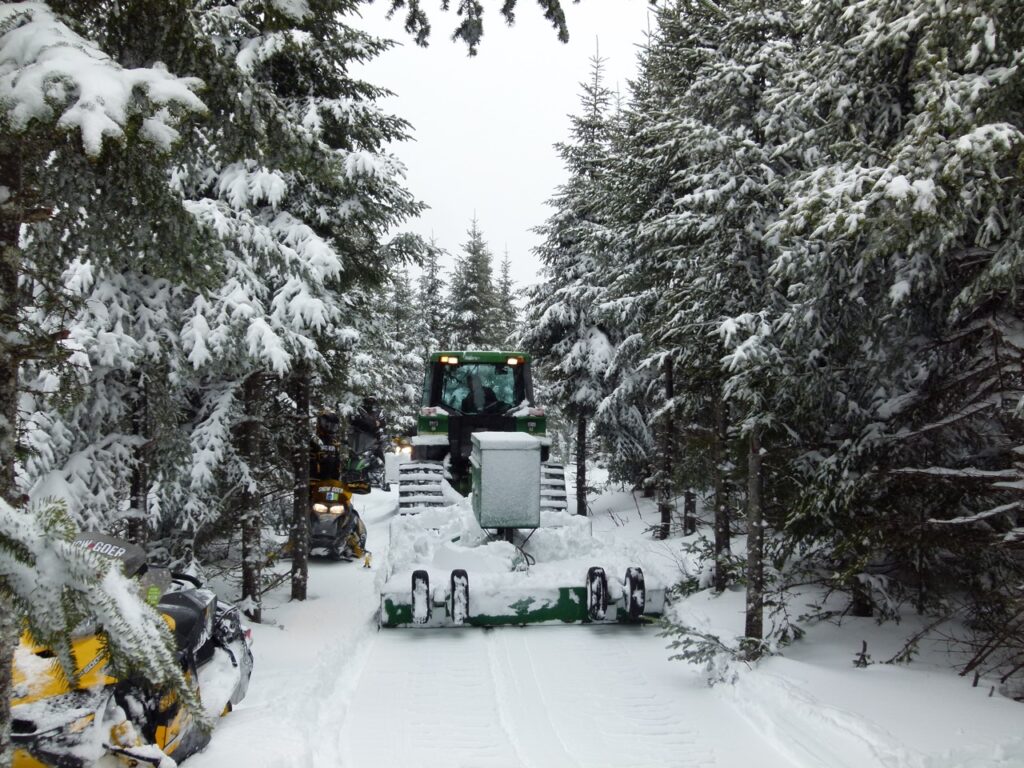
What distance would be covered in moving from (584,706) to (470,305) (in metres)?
27.3

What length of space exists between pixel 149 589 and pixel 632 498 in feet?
63.6

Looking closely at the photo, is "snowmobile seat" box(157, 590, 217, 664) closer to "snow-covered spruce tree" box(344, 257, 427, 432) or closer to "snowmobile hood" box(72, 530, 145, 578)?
"snowmobile hood" box(72, 530, 145, 578)

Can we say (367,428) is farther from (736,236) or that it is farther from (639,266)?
(736,236)

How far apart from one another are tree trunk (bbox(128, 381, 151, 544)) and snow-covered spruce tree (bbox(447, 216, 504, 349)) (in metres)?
25.2

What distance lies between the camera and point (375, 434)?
53.2 feet

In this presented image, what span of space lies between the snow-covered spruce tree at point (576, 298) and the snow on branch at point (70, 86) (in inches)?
605

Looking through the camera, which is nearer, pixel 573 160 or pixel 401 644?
pixel 401 644

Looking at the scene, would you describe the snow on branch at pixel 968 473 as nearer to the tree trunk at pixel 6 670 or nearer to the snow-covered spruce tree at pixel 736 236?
the snow-covered spruce tree at pixel 736 236

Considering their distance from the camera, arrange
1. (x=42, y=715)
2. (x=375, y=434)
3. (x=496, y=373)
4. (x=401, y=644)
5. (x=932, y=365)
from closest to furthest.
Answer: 1. (x=42, y=715)
2. (x=932, y=365)
3. (x=401, y=644)
4. (x=496, y=373)
5. (x=375, y=434)

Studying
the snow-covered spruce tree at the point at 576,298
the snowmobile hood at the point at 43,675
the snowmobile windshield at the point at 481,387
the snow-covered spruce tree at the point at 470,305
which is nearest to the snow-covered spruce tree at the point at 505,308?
the snow-covered spruce tree at the point at 470,305

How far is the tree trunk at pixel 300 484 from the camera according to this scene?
985 centimetres

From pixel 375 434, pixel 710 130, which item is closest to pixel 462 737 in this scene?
pixel 710 130

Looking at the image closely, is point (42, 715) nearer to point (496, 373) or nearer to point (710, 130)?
point (710, 130)

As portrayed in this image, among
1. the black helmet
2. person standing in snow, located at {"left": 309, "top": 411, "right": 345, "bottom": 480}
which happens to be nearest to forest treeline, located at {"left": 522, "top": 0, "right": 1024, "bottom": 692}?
the black helmet
